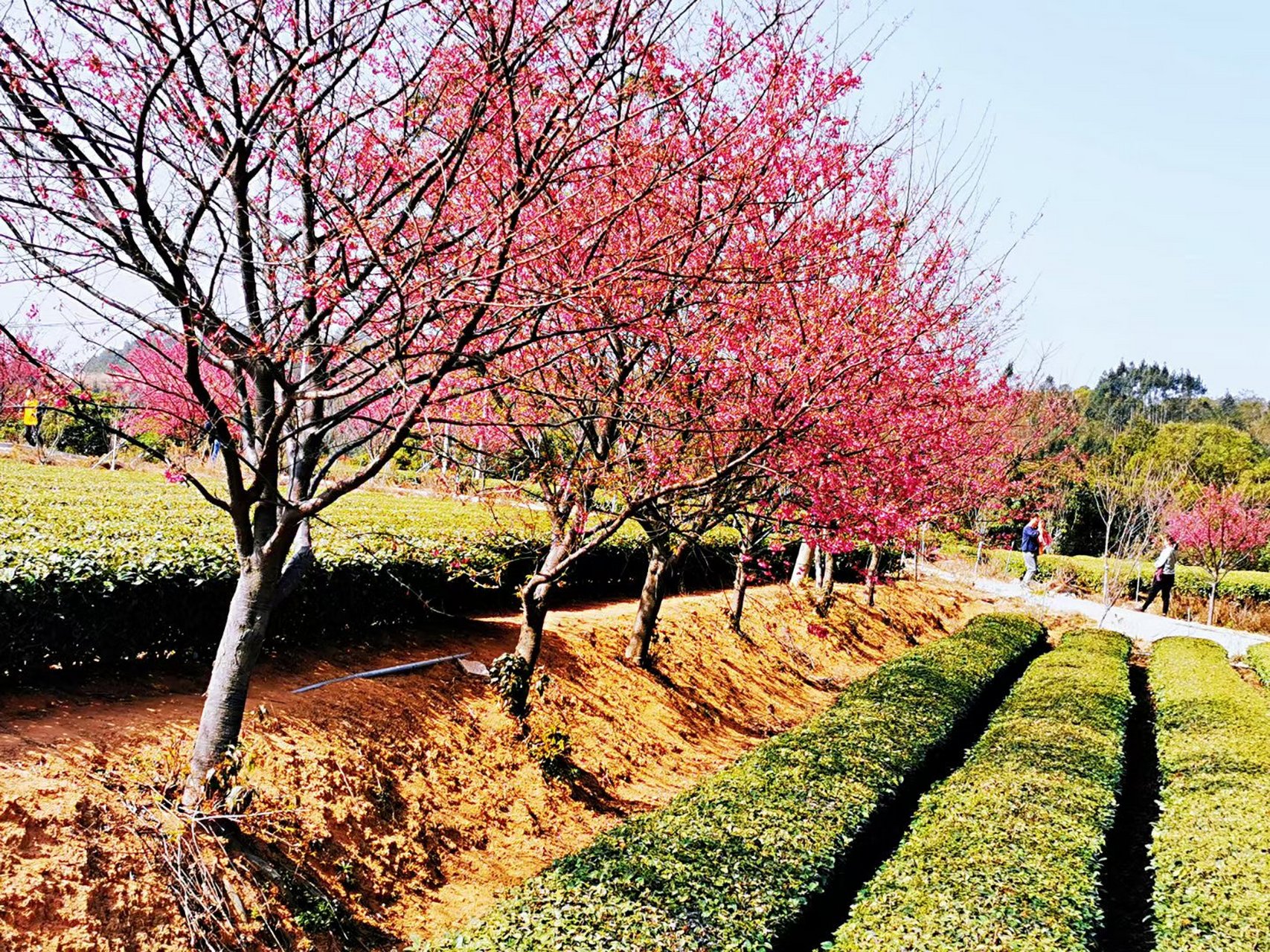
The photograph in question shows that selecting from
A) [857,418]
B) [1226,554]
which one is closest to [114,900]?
[857,418]

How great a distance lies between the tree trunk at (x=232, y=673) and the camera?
4398 millimetres

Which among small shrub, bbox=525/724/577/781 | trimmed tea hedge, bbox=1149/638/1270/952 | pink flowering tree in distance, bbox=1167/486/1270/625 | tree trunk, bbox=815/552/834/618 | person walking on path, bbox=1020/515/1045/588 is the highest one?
pink flowering tree in distance, bbox=1167/486/1270/625

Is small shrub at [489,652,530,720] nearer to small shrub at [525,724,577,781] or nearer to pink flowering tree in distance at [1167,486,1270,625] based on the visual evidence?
small shrub at [525,724,577,781]

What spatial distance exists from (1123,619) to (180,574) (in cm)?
1891

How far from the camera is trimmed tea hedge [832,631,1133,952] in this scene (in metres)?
4.41

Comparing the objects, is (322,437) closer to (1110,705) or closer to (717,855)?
(717,855)

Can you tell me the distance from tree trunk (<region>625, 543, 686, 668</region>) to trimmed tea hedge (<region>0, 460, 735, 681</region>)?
135cm

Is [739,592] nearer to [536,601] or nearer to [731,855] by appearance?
[536,601]

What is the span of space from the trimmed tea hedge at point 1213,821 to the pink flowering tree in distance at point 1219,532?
10660mm

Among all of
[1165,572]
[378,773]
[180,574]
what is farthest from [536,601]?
[1165,572]

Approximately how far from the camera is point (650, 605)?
Answer: 9352 mm

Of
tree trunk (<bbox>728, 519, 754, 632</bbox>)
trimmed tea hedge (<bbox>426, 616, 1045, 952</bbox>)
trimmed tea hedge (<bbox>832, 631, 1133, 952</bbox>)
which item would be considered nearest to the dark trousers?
trimmed tea hedge (<bbox>832, 631, 1133, 952</bbox>)

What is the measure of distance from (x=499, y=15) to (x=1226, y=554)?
898 inches

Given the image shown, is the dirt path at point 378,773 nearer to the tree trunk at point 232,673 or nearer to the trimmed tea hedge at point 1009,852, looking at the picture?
the tree trunk at point 232,673
